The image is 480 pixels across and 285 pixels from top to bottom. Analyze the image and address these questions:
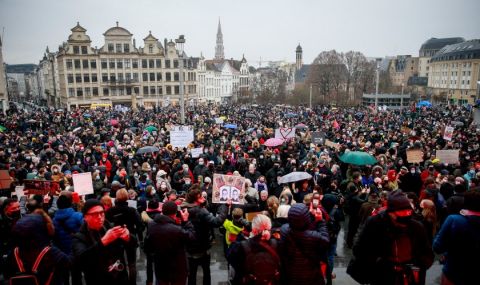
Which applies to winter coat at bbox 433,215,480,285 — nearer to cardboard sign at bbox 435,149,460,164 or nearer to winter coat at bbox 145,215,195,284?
winter coat at bbox 145,215,195,284

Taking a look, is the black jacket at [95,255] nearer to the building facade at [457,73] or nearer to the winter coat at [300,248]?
the winter coat at [300,248]

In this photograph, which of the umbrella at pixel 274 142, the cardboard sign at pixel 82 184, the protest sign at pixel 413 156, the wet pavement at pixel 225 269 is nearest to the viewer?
the wet pavement at pixel 225 269

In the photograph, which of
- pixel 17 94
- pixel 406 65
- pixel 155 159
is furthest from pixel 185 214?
pixel 17 94

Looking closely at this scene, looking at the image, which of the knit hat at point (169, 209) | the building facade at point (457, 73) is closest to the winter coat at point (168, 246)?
the knit hat at point (169, 209)

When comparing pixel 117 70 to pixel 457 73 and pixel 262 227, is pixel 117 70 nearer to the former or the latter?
pixel 262 227

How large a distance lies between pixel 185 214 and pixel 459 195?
16.1ft

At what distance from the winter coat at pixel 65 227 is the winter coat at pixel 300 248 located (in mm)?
2966

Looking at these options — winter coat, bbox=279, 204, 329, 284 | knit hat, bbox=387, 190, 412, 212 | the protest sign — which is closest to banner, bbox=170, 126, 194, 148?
the protest sign

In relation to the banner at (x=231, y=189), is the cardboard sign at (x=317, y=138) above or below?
below

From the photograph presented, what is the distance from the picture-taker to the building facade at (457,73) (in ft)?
251

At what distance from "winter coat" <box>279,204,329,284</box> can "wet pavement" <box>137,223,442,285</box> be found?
2.68 m

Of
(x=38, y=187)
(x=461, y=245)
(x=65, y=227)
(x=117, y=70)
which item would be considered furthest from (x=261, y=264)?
(x=117, y=70)

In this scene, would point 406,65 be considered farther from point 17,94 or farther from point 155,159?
point 17,94

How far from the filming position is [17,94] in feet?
530
